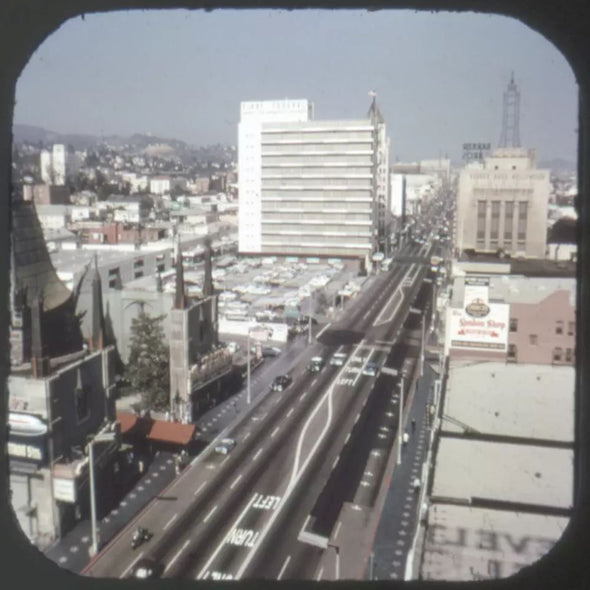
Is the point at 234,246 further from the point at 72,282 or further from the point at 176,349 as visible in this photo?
the point at 176,349

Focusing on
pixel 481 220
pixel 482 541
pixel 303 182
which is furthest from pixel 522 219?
pixel 482 541

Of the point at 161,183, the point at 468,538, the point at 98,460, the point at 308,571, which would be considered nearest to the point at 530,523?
the point at 468,538

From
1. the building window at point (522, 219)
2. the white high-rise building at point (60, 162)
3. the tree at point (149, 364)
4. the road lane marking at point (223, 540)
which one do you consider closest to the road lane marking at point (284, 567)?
the road lane marking at point (223, 540)

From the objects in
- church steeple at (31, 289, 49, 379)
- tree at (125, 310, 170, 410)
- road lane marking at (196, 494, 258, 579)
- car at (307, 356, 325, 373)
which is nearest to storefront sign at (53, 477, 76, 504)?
church steeple at (31, 289, 49, 379)

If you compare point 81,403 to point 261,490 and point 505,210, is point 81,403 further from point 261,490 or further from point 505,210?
point 505,210

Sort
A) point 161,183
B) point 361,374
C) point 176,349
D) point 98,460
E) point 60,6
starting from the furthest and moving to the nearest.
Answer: point 161,183 → point 361,374 → point 176,349 → point 98,460 → point 60,6

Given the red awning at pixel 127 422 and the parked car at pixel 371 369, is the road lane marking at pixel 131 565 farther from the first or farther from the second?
the parked car at pixel 371 369
